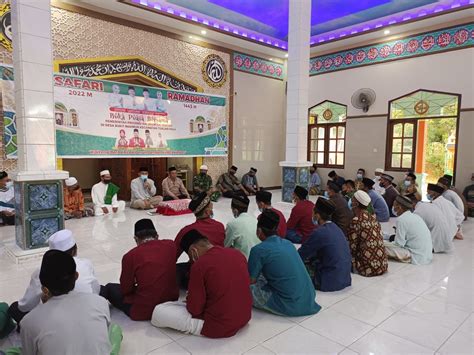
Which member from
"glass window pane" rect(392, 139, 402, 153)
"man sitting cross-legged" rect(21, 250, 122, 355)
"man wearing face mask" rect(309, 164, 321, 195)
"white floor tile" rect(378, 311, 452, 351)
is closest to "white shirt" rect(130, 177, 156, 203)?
"man wearing face mask" rect(309, 164, 321, 195)

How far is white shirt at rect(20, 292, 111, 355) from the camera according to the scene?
1280 millimetres

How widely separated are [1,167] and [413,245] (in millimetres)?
5752

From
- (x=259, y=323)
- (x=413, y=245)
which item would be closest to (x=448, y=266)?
(x=413, y=245)

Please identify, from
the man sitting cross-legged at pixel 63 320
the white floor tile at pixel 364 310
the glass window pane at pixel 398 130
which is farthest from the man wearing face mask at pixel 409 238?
the glass window pane at pixel 398 130

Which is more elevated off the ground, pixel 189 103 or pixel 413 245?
pixel 189 103

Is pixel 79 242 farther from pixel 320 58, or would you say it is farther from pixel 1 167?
pixel 320 58

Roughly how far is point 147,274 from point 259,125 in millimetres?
7262

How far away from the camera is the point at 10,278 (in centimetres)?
302

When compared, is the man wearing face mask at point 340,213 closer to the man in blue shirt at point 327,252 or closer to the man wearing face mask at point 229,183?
the man in blue shirt at point 327,252

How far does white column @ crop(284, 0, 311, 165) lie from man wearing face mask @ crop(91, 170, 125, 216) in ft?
10.8

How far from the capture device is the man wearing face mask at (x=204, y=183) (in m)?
7.54

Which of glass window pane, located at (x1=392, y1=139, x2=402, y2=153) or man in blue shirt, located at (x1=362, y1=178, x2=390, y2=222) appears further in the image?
glass window pane, located at (x1=392, y1=139, x2=402, y2=153)

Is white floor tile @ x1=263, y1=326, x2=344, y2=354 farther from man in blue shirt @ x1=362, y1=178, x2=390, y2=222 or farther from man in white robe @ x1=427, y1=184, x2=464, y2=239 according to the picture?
man in blue shirt @ x1=362, y1=178, x2=390, y2=222

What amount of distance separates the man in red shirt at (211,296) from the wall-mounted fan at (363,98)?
7188 mm
